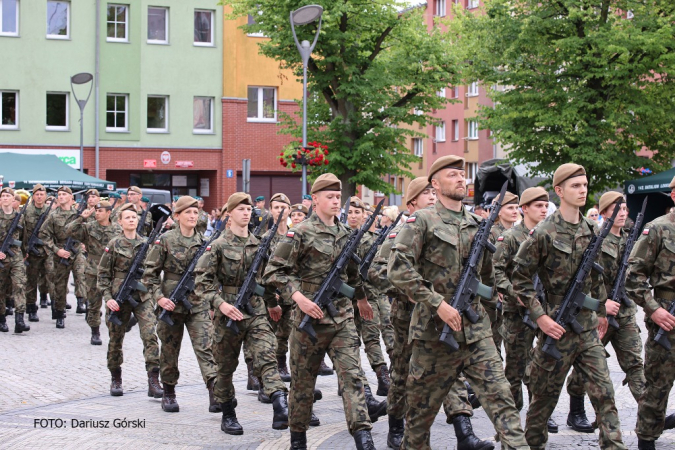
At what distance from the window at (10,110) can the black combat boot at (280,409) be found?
115 feet

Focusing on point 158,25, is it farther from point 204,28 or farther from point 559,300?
point 559,300

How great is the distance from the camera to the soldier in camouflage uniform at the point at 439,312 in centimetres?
608

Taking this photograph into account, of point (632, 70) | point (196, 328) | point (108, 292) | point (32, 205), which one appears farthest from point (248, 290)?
point (632, 70)

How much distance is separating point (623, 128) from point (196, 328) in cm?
2022

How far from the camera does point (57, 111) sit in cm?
4162

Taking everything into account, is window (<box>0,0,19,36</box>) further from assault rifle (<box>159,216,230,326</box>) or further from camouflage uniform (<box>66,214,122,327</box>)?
assault rifle (<box>159,216,230,326</box>)

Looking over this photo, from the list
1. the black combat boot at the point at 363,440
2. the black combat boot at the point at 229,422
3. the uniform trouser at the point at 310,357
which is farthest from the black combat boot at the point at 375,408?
the black combat boot at the point at 363,440

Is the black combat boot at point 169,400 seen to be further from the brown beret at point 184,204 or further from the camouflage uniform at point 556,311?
the camouflage uniform at point 556,311

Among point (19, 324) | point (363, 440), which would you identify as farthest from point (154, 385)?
point (19, 324)

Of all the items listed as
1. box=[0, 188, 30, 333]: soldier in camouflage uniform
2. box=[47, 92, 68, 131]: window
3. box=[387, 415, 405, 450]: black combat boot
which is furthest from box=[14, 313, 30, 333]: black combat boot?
box=[47, 92, 68, 131]: window

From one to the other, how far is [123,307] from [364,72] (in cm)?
2231

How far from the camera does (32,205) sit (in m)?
17.3

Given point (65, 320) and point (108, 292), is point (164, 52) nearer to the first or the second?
point (65, 320)

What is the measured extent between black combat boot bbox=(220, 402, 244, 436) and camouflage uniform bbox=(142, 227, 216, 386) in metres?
0.64
